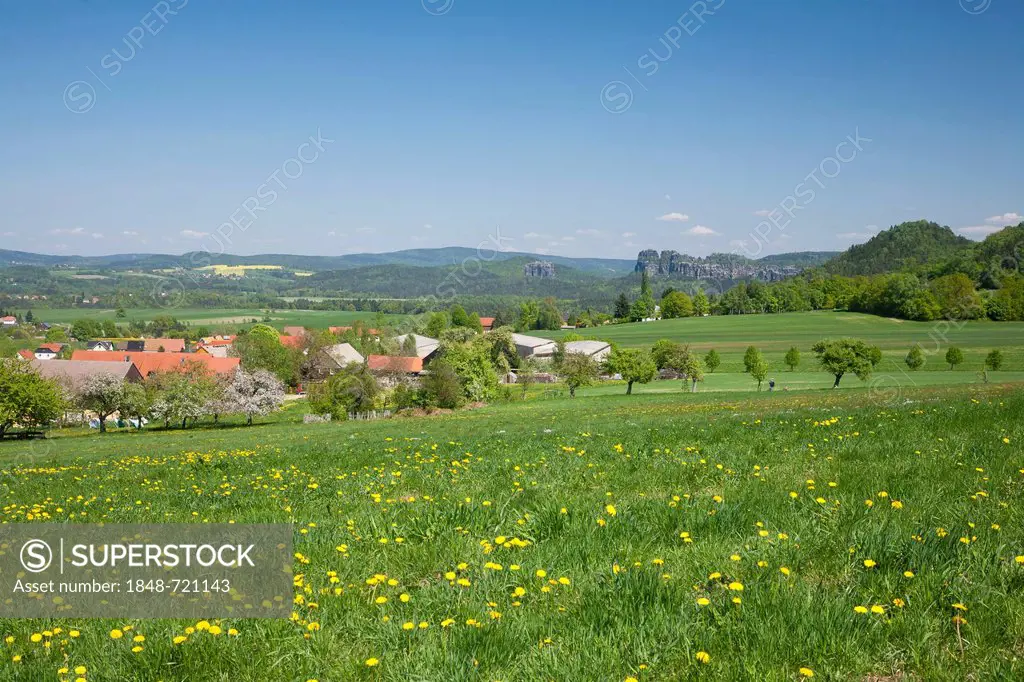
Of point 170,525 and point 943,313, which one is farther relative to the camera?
point 943,313

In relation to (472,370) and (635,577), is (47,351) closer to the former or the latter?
(472,370)

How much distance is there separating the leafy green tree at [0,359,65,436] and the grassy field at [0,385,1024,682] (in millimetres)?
54136

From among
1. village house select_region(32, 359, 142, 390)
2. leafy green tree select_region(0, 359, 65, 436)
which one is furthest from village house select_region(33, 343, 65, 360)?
leafy green tree select_region(0, 359, 65, 436)

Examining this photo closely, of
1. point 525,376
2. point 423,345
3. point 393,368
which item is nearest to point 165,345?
point 423,345

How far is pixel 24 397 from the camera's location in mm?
51906

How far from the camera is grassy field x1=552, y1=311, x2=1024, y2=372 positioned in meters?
92.4

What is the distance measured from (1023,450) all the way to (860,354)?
6924cm

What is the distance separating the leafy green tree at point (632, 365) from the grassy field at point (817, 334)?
93.0 ft

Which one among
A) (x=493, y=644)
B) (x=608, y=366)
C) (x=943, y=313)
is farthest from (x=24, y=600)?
(x=943, y=313)

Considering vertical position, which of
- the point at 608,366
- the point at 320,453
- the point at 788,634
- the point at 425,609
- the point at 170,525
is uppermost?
the point at 788,634

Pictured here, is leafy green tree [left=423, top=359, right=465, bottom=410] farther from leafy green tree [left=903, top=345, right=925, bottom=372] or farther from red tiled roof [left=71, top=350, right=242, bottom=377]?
leafy green tree [left=903, top=345, right=925, bottom=372]

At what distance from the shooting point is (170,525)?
749 centimetres

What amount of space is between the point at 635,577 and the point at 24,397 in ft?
207

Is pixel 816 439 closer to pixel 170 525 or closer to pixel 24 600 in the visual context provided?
pixel 170 525
